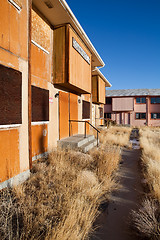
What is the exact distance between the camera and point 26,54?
161 inches

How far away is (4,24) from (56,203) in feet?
14.1

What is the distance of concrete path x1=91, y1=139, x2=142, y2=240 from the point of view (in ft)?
8.03

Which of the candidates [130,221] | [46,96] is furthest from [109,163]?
[46,96]

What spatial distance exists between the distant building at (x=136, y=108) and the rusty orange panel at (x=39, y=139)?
2274 centimetres

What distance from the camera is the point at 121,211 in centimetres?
309

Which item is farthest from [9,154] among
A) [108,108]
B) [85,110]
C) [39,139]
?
[108,108]

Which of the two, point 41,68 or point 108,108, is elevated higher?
point 41,68

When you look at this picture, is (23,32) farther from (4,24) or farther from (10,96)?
(10,96)

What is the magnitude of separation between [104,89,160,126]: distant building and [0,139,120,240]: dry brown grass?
2317 cm

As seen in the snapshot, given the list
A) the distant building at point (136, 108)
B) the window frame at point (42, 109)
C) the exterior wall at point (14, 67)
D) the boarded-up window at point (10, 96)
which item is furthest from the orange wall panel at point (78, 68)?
the distant building at point (136, 108)

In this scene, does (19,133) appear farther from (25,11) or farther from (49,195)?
(25,11)

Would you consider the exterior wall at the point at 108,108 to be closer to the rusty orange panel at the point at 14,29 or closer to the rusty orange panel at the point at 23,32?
the rusty orange panel at the point at 23,32

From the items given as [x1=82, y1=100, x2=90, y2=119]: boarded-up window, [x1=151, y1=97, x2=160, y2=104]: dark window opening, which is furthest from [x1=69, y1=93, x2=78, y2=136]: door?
[x1=151, y1=97, x2=160, y2=104]: dark window opening

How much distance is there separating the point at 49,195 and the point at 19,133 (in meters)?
1.85
